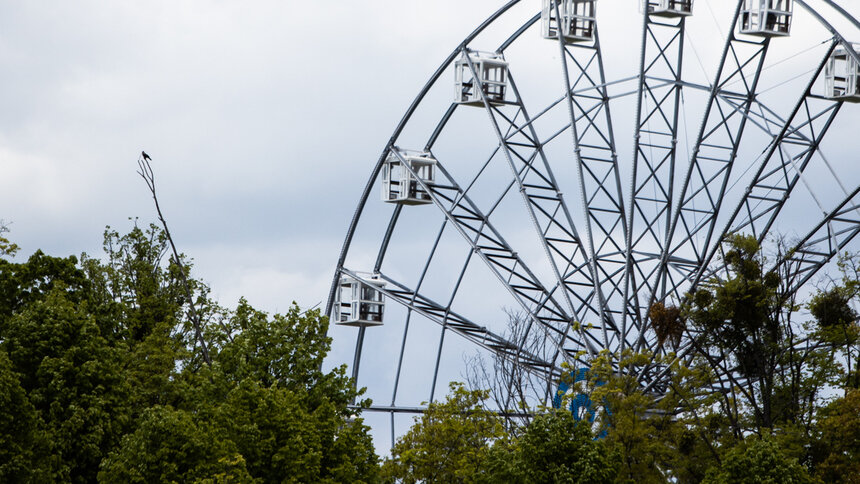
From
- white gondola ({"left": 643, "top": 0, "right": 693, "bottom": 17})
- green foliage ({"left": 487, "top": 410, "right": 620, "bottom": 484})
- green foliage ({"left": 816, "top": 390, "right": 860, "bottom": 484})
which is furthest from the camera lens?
white gondola ({"left": 643, "top": 0, "right": 693, "bottom": 17})

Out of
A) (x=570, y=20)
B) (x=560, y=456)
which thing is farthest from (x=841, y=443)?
(x=570, y=20)

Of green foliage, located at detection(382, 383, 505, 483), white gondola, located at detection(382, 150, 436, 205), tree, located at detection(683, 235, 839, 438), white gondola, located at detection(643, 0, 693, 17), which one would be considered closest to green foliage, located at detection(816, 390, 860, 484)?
tree, located at detection(683, 235, 839, 438)

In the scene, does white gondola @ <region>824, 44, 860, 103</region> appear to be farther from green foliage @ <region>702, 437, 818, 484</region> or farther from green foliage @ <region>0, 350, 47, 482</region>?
green foliage @ <region>0, 350, 47, 482</region>

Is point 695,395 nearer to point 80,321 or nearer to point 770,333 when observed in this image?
point 770,333

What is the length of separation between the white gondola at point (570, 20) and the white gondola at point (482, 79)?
8.81ft

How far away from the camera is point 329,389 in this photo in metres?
50.3

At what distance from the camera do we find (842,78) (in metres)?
53.2

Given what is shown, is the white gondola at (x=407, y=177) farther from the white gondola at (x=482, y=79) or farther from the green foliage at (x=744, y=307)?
the green foliage at (x=744, y=307)

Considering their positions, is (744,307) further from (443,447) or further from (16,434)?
(16,434)

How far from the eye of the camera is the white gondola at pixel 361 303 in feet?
211

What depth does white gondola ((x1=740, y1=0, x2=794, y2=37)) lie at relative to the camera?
173ft

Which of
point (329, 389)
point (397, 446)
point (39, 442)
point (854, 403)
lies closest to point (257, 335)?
point (329, 389)

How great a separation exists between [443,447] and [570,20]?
17.4 meters

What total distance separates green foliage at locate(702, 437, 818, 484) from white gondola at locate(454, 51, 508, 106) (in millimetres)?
21592
